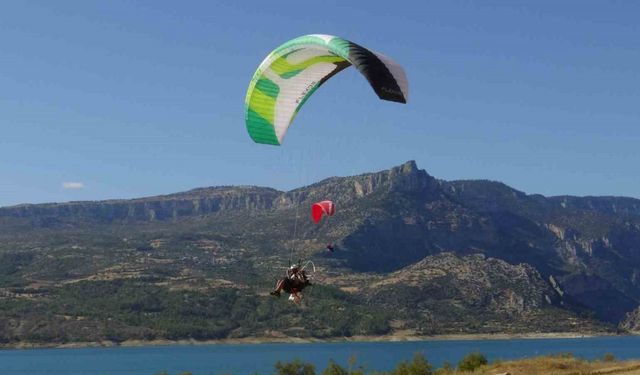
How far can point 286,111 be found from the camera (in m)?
32.6

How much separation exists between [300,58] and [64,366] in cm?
13403

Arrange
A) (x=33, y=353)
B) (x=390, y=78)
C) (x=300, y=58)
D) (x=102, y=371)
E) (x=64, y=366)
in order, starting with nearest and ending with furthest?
(x=390, y=78) → (x=300, y=58) → (x=102, y=371) → (x=64, y=366) → (x=33, y=353)

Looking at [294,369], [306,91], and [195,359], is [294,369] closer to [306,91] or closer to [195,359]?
[306,91]

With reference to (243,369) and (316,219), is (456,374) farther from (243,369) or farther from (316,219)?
(243,369)

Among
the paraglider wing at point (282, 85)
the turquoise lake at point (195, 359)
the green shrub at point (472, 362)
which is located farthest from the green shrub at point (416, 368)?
the turquoise lake at point (195, 359)

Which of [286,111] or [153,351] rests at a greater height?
[286,111]

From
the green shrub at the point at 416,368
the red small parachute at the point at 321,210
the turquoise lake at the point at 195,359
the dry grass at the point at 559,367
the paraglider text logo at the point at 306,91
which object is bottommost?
the turquoise lake at the point at 195,359

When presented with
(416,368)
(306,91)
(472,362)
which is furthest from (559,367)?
(306,91)

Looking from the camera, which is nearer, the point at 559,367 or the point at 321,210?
the point at 321,210

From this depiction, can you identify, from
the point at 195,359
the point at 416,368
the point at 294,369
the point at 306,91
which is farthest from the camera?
the point at 195,359

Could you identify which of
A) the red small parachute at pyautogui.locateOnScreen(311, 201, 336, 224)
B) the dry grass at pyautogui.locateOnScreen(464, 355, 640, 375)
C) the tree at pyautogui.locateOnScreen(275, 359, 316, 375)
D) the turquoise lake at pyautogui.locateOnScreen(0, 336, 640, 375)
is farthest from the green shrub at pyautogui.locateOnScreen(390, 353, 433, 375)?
the turquoise lake at pyautogui.locateOnScreen(0, 336, 640, 375)

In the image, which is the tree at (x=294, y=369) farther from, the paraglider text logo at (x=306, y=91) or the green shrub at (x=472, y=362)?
the paraglider text logo at (x=306, y=91)

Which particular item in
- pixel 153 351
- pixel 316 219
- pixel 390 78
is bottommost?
pixel 153 351

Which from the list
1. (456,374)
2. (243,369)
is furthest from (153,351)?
(456,374)
